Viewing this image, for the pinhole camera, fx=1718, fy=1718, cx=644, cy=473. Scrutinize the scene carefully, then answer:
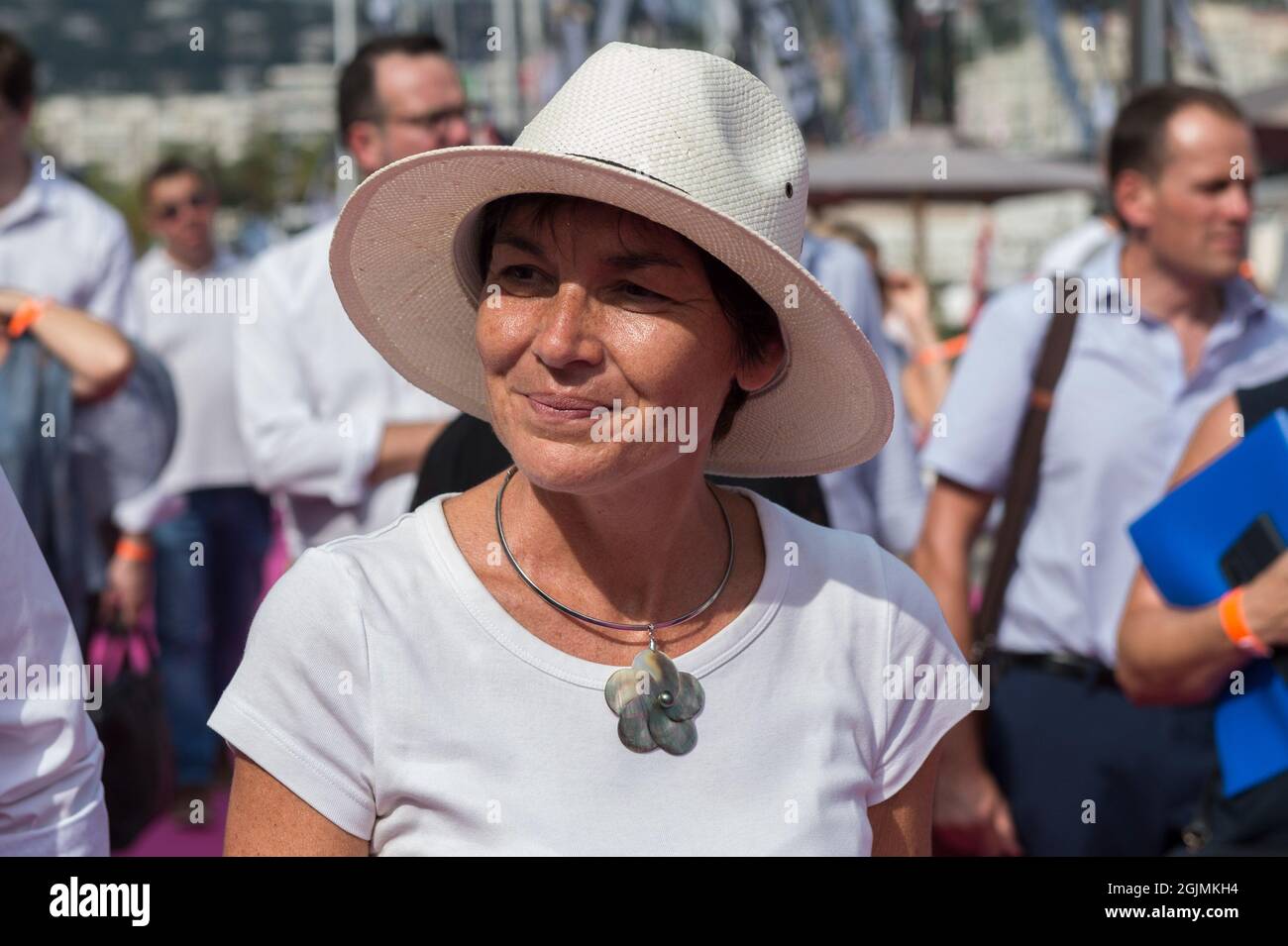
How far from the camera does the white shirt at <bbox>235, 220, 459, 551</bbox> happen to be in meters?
4.35

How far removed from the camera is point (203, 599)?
6.67 m

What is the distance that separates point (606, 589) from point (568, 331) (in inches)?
14.2

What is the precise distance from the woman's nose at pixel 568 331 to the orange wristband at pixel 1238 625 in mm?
1480

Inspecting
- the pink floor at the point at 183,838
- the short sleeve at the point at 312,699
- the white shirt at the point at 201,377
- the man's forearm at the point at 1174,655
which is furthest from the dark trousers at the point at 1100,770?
the white shirt at the point at 201,377

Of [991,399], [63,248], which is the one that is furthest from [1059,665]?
[63,248]

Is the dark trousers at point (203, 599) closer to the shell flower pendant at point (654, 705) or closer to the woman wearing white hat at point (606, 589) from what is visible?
the woman wearing white hat at point (606, 589)

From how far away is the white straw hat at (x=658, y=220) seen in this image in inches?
77.7

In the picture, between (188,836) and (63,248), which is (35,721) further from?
(188,836)
